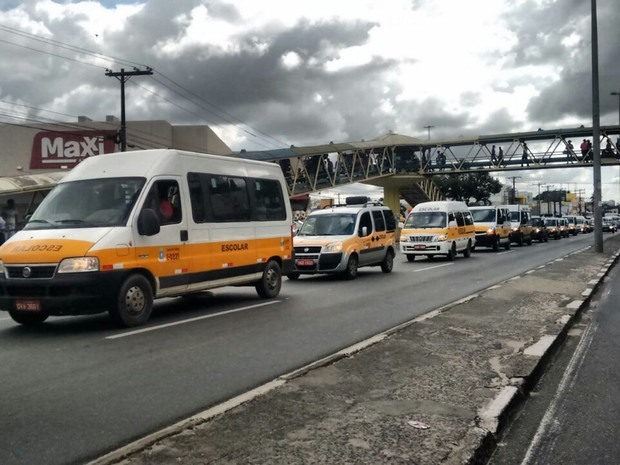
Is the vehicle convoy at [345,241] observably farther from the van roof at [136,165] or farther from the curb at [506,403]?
the curb at [506,403]

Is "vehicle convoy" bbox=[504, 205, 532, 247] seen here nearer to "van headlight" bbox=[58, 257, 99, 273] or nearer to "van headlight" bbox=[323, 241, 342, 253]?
"van headlight" bbox=[323, 241, 342, 253]

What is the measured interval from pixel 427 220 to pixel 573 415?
60.6ft

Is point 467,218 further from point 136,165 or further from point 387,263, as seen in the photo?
point 136,165

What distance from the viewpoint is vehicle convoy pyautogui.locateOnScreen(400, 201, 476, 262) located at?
2219cm

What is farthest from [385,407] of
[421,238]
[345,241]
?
[421,238]

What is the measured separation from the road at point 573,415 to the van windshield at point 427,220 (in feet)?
49.1

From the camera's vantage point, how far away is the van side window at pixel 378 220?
1752 cm

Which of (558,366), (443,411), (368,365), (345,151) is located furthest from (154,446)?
(345,151)

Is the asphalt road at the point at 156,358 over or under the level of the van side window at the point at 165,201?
under

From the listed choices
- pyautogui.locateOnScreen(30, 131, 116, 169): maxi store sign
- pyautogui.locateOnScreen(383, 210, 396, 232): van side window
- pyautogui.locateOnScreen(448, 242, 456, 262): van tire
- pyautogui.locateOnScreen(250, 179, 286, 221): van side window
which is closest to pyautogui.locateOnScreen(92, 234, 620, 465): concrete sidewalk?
pyautogui.locateOnScreen(250, 179, 286, 221): van side window

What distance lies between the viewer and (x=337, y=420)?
14.5 feet

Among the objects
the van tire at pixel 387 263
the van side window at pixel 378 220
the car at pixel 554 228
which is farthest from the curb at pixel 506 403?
the car at pixel 554 228

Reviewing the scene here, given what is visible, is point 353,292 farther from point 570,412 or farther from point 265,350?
point 570,412

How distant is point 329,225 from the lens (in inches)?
657
